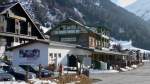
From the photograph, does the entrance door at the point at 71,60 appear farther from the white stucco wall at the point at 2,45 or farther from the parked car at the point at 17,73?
the parked car at the point at 17,73

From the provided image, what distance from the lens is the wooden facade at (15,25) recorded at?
57688 mm

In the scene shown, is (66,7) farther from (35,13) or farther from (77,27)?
(77,27)

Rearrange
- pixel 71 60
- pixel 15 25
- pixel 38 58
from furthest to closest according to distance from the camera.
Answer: pixel 15 25 < pixel 71 60 < pixel 38 58

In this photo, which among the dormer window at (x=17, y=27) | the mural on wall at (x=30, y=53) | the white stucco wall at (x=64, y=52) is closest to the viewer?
the mural on wall at (x=30, y=53)

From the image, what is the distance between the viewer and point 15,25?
2368 inches

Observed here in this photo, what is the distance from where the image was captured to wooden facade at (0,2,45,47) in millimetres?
57688

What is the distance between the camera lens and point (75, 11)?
18550cm

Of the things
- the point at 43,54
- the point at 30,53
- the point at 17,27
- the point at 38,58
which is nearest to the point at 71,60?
the point at 43,54

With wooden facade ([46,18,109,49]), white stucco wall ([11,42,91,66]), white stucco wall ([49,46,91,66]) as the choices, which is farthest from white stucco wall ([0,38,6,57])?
wooden facade ([46,18,109,49])

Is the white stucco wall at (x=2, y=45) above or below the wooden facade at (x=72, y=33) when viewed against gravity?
below

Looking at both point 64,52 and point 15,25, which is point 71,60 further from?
point 15,25

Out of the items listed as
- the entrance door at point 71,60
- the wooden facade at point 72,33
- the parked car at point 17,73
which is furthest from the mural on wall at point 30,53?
the wooden facade at point 72,33

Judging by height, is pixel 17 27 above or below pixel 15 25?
below

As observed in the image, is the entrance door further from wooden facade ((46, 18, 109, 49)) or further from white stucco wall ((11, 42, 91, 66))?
wooden facade ((46, 18, 109, 49))
